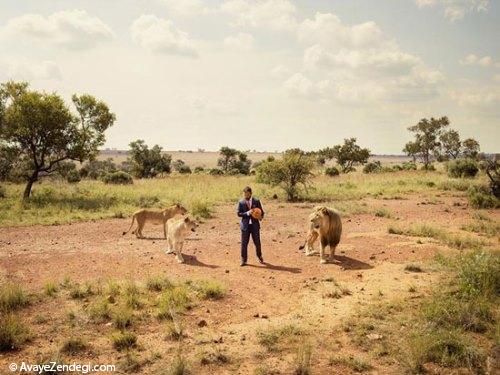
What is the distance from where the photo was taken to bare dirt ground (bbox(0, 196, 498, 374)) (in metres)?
6.71

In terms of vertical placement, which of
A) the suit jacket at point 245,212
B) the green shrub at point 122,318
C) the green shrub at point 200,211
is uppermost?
the suit jacket at point 245,212

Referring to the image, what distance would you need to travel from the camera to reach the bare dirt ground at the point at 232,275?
Answer: 6711mm

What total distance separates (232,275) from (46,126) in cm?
1954

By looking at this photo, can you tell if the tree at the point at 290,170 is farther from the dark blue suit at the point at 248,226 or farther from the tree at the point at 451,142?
the tree at the point at 451,142

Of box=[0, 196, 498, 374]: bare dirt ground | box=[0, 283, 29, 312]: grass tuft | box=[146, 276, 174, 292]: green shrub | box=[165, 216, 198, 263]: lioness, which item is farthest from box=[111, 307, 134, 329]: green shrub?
box=[165, 216, 198, 263]: lioness

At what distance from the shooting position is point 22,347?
666 centimetres

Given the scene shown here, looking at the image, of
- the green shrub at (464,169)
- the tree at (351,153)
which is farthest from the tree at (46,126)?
the tree at (351,153)

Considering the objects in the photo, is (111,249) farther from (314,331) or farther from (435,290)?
(435,290)

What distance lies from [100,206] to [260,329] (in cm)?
1692

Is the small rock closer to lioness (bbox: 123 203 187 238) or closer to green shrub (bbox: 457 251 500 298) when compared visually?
green shrub (bbox: 457 251 500 298)

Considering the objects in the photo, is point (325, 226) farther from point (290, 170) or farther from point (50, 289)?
point (290, 170)

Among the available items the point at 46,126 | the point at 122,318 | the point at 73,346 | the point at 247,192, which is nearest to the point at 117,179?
the point at 46,126

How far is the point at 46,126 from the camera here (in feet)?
82.3

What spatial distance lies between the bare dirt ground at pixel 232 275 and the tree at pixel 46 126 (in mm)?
10061
